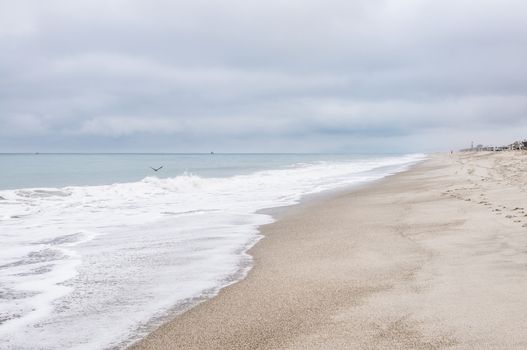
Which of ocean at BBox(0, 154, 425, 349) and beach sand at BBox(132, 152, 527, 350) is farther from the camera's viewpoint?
ocean at BBox(0, 154, 425, 349)

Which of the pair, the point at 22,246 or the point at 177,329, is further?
the point at 22,246

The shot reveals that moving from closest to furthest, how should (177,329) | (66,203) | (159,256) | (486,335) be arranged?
(486,335)
(177,329)
(159,256)
(66,203)

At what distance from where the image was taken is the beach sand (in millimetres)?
4293

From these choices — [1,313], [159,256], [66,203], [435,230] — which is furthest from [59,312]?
[66,203]

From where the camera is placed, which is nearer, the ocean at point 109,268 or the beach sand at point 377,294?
the beach sand at point 377,294

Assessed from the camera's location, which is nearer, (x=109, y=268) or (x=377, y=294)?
(x=377, y=294)

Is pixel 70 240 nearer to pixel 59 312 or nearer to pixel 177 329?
pixel 59 312

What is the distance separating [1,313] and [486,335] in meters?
4.74

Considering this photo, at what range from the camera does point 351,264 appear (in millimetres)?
7094

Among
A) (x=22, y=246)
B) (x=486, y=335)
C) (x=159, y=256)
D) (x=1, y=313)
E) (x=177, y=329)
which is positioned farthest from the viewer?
(x=22, y=246)

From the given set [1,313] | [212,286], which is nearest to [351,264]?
[212,286]

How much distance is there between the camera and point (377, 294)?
5539mm

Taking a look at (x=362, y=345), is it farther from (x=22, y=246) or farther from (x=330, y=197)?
(x=330, y=197)

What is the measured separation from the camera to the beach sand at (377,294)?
4293mm
